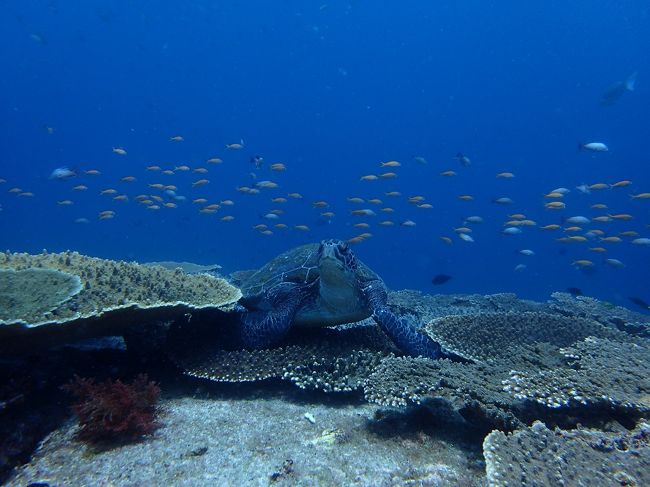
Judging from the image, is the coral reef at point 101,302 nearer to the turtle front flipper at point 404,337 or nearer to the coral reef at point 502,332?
the turtle front flipper at point 404,337

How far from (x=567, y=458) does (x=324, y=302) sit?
3222 mm

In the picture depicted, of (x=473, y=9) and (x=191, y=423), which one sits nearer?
(x=191, y=423)

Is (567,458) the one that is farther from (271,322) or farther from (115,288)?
(115,288)

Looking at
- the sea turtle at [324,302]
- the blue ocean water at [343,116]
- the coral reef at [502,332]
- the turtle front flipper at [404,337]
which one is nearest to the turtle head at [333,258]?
the sea turtle at [324,302]

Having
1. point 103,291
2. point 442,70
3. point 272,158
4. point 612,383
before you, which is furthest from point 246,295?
point 442,70

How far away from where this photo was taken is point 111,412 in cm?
327

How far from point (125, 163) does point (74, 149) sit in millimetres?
11468

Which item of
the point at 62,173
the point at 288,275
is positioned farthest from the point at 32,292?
the point at 62,173

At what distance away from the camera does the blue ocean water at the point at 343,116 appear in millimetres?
79750

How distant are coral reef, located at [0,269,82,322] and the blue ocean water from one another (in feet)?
237

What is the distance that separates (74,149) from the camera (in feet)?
295

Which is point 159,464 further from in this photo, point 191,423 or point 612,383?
point 612,383

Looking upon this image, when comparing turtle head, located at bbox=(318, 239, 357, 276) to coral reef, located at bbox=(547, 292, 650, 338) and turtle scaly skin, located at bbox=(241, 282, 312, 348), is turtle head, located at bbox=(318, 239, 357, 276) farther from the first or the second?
coral reef, located at bbox=(547, 292, 650, 338)

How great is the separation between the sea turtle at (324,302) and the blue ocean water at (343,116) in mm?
70063
